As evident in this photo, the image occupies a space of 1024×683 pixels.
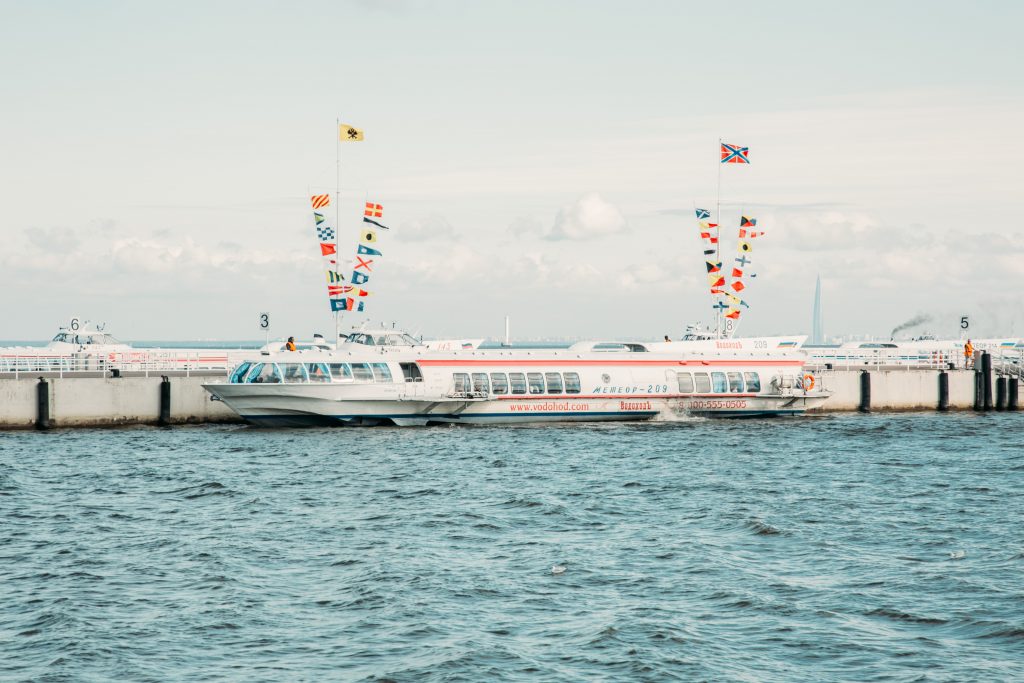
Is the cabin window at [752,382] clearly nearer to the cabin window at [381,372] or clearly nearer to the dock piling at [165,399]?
the cabin window at [381,372]

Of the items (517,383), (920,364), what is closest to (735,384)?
(517,383)

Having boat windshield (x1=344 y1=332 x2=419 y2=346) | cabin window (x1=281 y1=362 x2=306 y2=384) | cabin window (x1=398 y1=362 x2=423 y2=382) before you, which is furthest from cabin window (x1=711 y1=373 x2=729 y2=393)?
cabin window (x1=281 y1=362 x2=306 y2=384)

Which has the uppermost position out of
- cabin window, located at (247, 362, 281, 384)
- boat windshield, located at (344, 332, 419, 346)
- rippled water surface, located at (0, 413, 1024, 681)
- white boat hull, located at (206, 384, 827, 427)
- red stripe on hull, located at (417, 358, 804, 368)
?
boat windshield, located at (344, 332, 419, 346)

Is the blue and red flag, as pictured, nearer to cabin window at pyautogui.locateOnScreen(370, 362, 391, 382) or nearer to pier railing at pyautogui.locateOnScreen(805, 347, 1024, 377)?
pier railing at pyautogui.locateOnScreen(805, 347, 1024, 377)

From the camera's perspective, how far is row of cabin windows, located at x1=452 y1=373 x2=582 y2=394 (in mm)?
50844

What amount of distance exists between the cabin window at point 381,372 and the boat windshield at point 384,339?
4160 mm

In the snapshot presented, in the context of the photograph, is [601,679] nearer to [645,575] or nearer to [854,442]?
[645,575]

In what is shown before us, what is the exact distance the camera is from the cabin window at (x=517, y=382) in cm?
5169

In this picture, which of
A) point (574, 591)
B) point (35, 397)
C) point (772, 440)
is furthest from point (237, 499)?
point (772, 440)

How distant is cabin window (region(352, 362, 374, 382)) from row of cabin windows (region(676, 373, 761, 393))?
14589mm

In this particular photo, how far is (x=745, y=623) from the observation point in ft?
66.5

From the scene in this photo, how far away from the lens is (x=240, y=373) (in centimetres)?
4806

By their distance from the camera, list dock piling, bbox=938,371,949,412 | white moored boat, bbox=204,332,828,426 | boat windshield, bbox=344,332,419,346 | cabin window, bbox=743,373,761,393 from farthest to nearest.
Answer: dock piling, bbox=938,371,949,412 → cabin window, bbox=743,373,761,393 → boat windshield, bbox=344,332,419,346 → white moored boat, bbox=204,332,828,426

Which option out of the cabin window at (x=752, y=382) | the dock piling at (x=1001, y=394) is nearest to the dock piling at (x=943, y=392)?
the dock piling at (x=1001, y=394)
